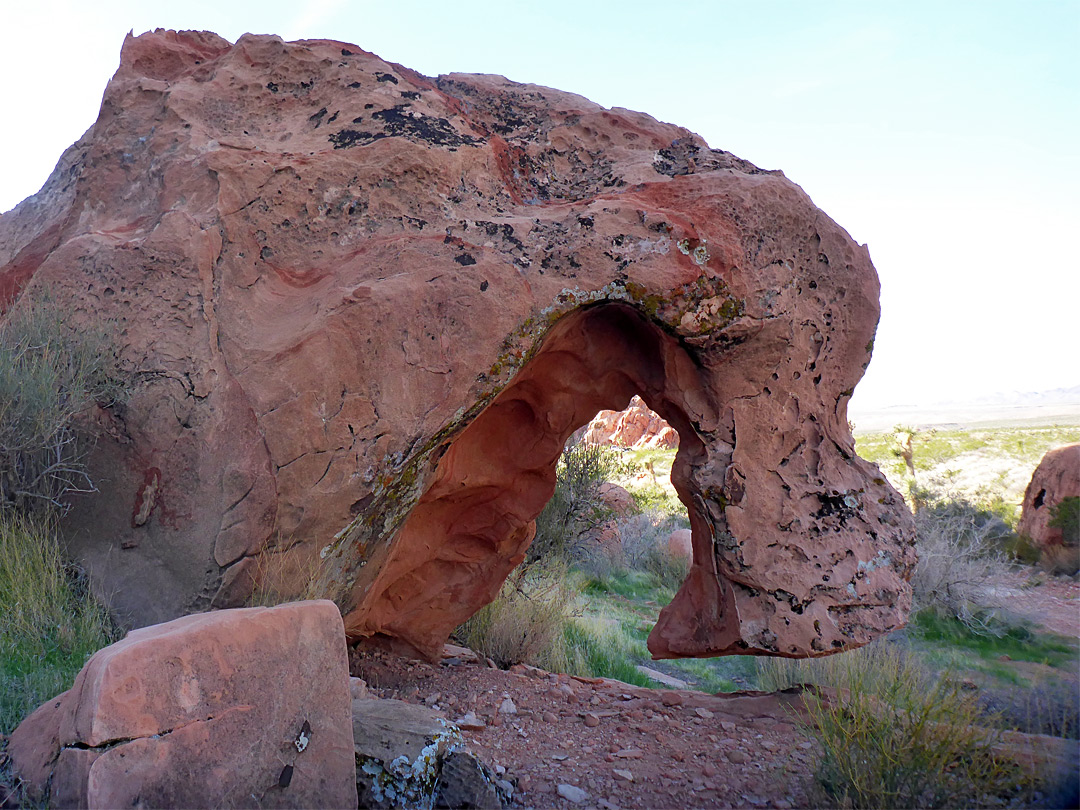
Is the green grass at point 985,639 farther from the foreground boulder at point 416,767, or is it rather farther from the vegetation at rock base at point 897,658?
the foreground boulder at point 416,767

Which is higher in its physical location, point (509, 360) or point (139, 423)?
point (509, 360)

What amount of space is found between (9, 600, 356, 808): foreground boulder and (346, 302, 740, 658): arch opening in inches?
58.9

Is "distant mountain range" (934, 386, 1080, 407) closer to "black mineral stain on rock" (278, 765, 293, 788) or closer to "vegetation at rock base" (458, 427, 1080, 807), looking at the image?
"vegetation at rock base" (458, 427, 1080, 807)

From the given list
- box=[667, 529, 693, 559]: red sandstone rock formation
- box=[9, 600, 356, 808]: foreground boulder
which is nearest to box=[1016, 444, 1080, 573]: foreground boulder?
box=[667, 529, 693, 559]: red sandstone rock formation

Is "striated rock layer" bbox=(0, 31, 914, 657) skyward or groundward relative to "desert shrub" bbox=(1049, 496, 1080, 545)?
skyward

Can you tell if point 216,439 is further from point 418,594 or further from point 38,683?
point 418,594

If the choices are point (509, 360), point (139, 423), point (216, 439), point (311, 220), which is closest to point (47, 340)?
Answer: point (139, 423)

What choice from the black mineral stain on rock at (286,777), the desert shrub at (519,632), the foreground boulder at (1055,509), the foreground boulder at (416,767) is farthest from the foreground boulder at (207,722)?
the foreground boulder at (1055,509)

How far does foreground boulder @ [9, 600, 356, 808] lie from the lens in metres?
2.19

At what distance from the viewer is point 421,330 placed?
3.70 meters

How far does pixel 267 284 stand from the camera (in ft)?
13.2

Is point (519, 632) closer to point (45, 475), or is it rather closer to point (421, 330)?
point (421, 330)

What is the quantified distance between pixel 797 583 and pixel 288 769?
291 cm

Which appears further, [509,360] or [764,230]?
[764,230]
